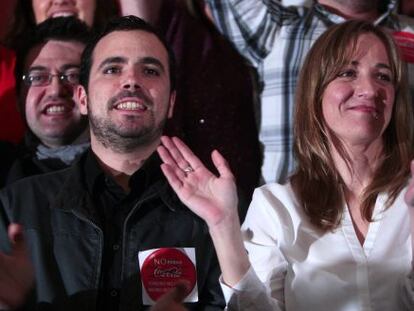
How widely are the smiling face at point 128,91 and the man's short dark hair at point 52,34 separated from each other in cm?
28

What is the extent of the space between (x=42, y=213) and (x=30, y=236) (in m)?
0.06

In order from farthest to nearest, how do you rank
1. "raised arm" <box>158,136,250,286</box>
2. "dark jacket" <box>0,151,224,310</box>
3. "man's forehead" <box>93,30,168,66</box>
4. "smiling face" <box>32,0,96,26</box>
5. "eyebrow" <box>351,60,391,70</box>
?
"smiling face" <box>32,0,96,26</box>, "man's forehead" <box>93,30,168,66</box>, "eyebrow" <box>351,60,391,70</box>, "dark jacket" <box>0,151,224,310</box>, "raised arm" <box>158,136,250,286</box>

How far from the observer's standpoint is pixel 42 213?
5.25ft

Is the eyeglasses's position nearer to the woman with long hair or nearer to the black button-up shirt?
the black button-up shirt

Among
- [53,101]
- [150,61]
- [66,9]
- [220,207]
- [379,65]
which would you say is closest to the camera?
[220,207]

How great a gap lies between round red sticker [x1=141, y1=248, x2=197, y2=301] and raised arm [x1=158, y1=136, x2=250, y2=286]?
5.5 inches

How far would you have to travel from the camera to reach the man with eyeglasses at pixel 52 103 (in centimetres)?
196

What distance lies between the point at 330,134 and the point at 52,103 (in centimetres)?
80

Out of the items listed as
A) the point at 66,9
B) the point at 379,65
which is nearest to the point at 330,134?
the point at 379,65

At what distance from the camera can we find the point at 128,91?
5.53 ft

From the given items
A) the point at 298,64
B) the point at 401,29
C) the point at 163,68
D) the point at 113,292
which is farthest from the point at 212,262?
the point at 401,29

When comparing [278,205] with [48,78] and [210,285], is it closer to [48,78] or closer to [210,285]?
[210,285]

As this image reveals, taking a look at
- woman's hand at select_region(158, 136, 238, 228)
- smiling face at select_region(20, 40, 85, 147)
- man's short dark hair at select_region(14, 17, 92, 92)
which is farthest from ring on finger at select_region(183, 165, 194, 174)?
man's short dark hair at select_region(14, 17, 92, 92)

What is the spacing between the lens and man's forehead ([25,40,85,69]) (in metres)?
1.99
